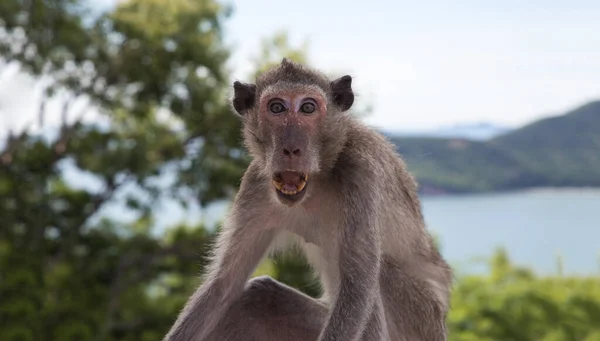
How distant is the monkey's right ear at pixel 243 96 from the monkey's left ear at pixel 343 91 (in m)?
0.48

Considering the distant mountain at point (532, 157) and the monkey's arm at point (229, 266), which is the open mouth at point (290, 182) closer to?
the monkey's arm at point (229, 266)

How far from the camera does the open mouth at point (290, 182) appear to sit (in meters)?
3.92

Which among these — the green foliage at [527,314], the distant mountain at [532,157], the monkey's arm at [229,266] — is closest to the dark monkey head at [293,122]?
the monkey's arm at [229,266]

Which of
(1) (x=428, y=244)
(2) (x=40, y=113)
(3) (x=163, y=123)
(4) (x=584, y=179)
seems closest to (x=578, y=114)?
(4) (x=584, y=179)

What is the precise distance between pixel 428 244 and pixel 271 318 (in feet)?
3.95

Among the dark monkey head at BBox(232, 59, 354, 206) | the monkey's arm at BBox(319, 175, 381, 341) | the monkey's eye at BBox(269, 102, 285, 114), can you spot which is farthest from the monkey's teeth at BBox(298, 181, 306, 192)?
the monkey's eye at BBox(269, 102, 285, 114)

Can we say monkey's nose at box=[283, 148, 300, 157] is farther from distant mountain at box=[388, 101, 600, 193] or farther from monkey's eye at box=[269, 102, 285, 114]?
distant mountain at box=[388, 101, 600, 193]

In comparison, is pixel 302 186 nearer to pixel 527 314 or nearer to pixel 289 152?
pixel 289 152

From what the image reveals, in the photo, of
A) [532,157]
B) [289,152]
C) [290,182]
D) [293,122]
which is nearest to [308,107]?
[293,122]

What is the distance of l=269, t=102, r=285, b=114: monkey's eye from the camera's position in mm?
4148

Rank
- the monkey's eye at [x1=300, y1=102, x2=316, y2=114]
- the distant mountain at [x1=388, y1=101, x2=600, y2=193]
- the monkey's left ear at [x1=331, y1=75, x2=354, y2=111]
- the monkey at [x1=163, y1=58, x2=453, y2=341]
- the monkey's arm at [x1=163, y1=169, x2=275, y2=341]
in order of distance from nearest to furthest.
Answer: the monkey at [x1=163, y1=58, x2=453, y2=341] → the monkey's eye at [x1=300, y1=102, x2=316, y2=114] → the monkey's arm at [x1=163, y1=169, x2=275, y2=341] → the monkey's left ear at [x1=331, y1=75, x2=354, y2=111] → the distant mountain at [x1=388, y1=101, x2=600, y2=193]

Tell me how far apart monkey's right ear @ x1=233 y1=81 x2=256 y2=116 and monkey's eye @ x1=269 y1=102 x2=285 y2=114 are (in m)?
0.31

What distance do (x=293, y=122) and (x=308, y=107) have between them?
0.15 m

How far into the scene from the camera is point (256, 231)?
4.60 m
